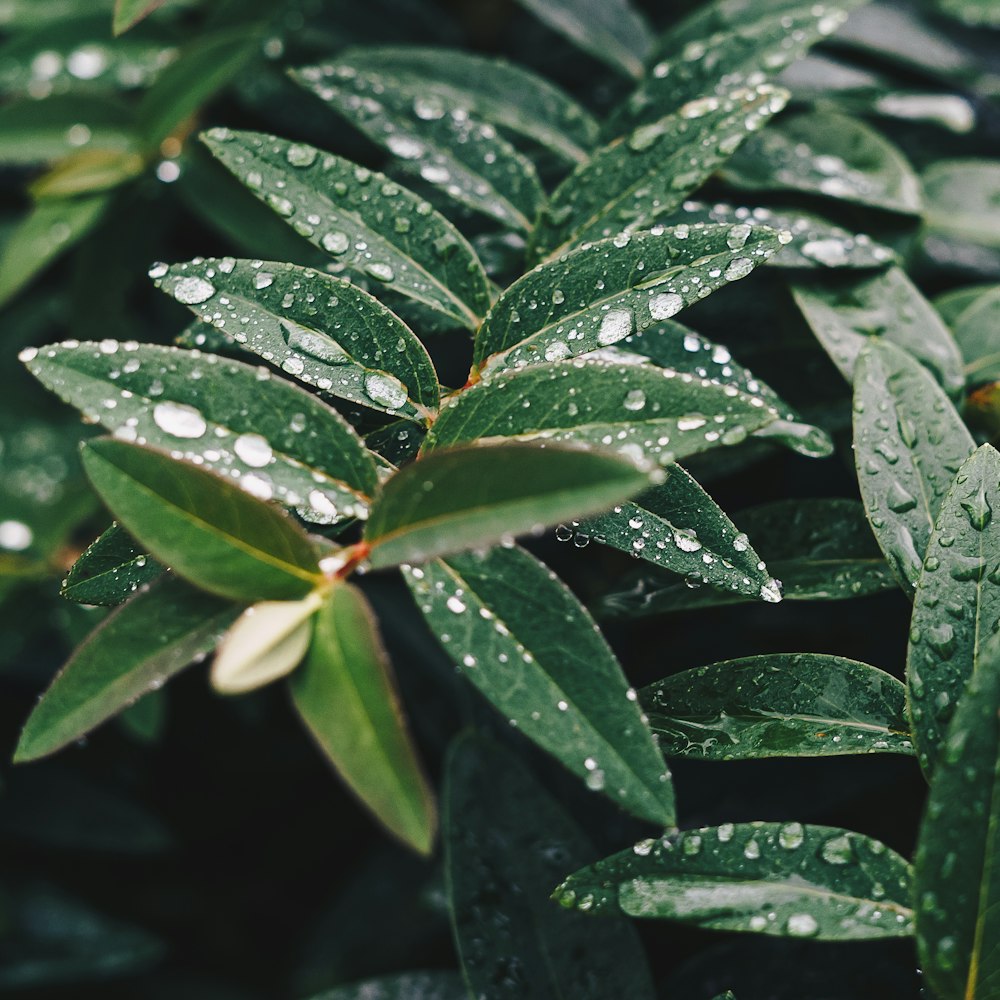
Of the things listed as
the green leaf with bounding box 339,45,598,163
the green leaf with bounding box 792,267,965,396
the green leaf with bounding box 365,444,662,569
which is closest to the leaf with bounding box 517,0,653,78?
the green leaf with bounding box 339,45,598,163

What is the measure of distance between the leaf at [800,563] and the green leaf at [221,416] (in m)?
0.31

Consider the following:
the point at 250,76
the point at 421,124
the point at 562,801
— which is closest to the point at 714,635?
the point at 562,801

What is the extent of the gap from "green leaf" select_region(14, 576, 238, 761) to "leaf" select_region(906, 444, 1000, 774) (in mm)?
472

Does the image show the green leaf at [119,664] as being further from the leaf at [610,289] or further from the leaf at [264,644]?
the leaf at [610,289]

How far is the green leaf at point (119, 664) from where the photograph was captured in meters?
0.51

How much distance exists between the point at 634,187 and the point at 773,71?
0.72ft

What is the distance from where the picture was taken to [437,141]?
2.80 feet

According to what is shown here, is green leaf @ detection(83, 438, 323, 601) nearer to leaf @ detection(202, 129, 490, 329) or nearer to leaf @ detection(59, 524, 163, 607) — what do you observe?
leaf @ detection(59, 524, 163, 607)

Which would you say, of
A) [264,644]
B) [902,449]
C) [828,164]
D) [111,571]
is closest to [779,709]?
[902,449]

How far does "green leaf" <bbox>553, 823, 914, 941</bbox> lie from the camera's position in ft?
1.83

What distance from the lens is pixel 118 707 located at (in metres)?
0.51

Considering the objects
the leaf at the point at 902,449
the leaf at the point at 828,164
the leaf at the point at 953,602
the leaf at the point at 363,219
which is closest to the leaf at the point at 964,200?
the leaf at the point at 828,164

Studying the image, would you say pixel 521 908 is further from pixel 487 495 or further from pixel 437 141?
pixel 437 141

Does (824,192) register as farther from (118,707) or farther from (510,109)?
(118,707)
